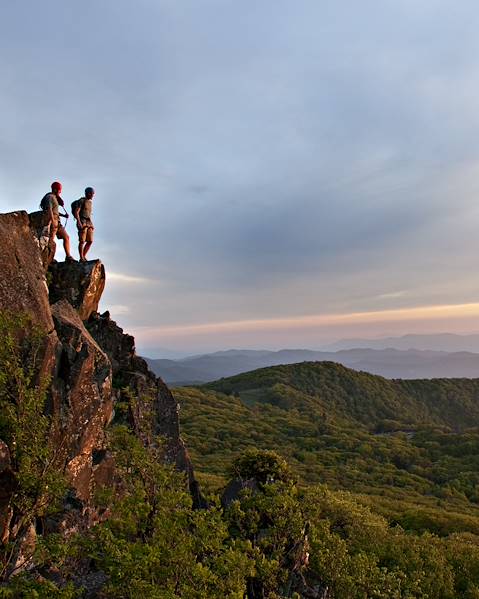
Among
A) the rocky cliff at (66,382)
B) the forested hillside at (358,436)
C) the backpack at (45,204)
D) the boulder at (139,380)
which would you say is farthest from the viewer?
the forested hillside at (358,436)

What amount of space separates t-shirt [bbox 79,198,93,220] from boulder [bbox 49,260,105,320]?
3.28 metres

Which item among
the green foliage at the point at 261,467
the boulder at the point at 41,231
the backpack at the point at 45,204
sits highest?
the backpack at the point at 45,204

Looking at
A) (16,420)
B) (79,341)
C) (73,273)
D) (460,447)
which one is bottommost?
(460,447)

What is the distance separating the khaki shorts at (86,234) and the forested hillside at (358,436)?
28388mm

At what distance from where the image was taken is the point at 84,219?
2686 cm

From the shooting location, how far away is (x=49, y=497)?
40.1ft

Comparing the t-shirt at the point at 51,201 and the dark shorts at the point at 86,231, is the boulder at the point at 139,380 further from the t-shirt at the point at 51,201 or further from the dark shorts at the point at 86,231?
the t-shirt at the point at 51,201

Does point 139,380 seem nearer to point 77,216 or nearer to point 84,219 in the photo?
point 84,219

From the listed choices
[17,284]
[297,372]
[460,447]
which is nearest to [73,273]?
[17,284]

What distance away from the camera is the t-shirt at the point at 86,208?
87.4 ft

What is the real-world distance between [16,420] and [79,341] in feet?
24.6

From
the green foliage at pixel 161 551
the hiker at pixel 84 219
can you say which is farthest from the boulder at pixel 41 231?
the green foliage at pixel 161 551

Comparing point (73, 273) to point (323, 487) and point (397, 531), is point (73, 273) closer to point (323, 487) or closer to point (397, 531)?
point (323, 487)

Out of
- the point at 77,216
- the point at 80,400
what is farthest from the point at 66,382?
the point at 77,216
